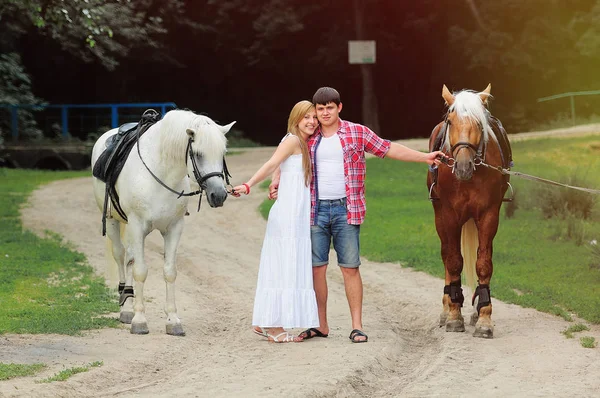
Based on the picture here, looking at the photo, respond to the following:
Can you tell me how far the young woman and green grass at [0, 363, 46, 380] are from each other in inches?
76.5

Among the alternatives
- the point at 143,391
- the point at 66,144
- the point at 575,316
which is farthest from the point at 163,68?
the point at 143,391

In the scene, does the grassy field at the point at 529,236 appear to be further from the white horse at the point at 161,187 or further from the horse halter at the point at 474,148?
the white horse at the point at 161,187

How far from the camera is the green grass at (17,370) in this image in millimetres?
7711

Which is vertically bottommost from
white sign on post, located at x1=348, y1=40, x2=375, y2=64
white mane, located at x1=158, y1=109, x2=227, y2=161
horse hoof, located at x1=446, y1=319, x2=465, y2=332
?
horse hoof, located at x1=446, y1=319, x2=465, y2=332

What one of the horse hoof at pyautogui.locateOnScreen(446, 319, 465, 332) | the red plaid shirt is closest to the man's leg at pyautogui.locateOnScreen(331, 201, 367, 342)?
the red plaid shirt

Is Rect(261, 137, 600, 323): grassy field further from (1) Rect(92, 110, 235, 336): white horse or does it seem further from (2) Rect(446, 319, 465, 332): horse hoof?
(1) Rect(92, 110, 235, 336): white horse

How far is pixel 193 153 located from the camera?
30.5 feet

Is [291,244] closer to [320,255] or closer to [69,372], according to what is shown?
[320,255]

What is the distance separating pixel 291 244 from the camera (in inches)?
357

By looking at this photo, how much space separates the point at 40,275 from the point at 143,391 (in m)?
6.01

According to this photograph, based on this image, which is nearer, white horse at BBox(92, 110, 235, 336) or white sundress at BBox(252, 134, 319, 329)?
white sundress at BBox(252, 134, 319, 329)

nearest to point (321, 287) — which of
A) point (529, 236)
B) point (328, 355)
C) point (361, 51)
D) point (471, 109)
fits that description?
point (328, 355)

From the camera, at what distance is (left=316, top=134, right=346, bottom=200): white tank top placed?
909 centimetres

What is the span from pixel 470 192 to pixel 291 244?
1709 millimetres
